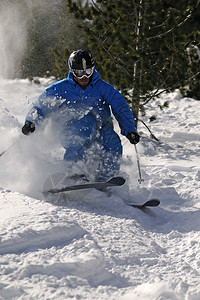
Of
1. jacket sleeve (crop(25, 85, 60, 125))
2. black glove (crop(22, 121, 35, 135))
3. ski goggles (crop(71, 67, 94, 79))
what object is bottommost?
black glove (crop(22, 121, 35, 135))

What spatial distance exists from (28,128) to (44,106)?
0.34 m

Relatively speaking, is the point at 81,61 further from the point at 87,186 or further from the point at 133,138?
the point at 87,186

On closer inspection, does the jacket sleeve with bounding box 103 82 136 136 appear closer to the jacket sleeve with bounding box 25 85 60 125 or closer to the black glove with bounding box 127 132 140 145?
the black glove with bounding box 127 132 140 145

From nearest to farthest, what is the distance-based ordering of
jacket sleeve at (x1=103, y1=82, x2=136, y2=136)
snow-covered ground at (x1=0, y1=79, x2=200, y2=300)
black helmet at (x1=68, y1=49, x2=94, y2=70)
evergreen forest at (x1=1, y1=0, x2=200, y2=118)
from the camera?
snow-covered ground at (x1=0, y1=79, x2=200, y2=300), black helmet at (x1=68, y1=49, x2=94, y2=70), jacket sleeve at (x1=103, y1=82, x2=136, y2=136), evergreen forest at (x1=1, y1=0, x2=200, y2=118)

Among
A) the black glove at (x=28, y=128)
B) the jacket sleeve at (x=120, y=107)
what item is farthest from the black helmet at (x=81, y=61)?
the black glove at (x=28, y=128)

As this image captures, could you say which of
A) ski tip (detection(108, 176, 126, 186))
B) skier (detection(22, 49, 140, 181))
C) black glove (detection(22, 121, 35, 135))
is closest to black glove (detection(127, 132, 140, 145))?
skier (detection(22, 49, 140, 181))

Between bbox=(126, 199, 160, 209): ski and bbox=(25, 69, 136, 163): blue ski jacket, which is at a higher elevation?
bbox=(25, 69, 136, 163): blue ski jacket

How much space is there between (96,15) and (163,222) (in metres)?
3.77

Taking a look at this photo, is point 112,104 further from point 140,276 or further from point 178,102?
point 178,102

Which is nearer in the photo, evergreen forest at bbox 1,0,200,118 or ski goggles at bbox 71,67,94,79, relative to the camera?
ski goggles at bbox 71,67,94,79

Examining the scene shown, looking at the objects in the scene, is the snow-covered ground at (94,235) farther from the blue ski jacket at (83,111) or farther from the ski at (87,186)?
the blue ski jacket at (83,111)

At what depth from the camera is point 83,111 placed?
4062mm

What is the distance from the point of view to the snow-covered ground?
7.18 ft

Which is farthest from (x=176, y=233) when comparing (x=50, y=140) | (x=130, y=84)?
(x=130, y=84)
